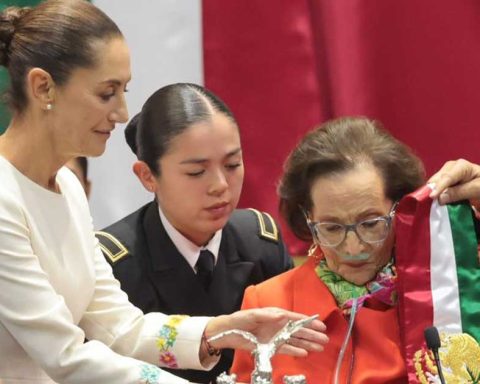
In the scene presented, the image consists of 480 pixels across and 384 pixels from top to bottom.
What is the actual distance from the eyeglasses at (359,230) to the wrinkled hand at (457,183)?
0.10m

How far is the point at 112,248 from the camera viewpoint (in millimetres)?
2047

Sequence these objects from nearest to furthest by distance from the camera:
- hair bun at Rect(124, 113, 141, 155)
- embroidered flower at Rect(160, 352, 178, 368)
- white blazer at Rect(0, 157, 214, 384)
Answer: white blazer at Rect(0, 157, 214, 384)
embroidered flower at Rect(160, 352, 178, 368)
hair bun at Rect(124, 113, 141, 155)

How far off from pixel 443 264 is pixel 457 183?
0.13 meters

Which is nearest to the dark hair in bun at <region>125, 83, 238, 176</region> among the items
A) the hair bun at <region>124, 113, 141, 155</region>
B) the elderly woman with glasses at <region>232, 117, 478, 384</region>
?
the hair bun at <region>124, 113, 141, 155</region>

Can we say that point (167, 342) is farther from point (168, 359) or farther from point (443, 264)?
point (443, 264)

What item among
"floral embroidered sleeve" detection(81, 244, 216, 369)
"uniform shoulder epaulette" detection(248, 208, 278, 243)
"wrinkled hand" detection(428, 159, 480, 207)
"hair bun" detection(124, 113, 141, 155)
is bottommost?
"floral embroidered sleeve" detection(81, 244, 216, 369)

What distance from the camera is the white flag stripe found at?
1668 millimetres

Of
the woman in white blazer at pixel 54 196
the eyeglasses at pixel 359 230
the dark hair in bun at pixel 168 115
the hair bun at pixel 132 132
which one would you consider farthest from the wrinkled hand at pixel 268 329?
the hair bun at pixel 132 132

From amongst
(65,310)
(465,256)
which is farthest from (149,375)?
(465,256)

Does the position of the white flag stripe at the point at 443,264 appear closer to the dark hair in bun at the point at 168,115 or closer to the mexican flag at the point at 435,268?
the mexican flag at the point at 435,268

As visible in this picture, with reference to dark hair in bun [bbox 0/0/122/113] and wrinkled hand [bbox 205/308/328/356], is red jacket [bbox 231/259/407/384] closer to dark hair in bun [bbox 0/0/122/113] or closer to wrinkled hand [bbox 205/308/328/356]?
wrinkled hand [bbox 205/308/328/356]

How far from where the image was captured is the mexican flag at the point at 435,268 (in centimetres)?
166

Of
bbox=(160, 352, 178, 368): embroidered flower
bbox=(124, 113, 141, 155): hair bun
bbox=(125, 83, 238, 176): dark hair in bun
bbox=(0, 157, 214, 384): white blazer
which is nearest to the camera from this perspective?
bbox=(0, 157, 214, 384): white blazer

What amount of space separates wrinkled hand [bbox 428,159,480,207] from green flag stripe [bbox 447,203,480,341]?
0.02 meters
